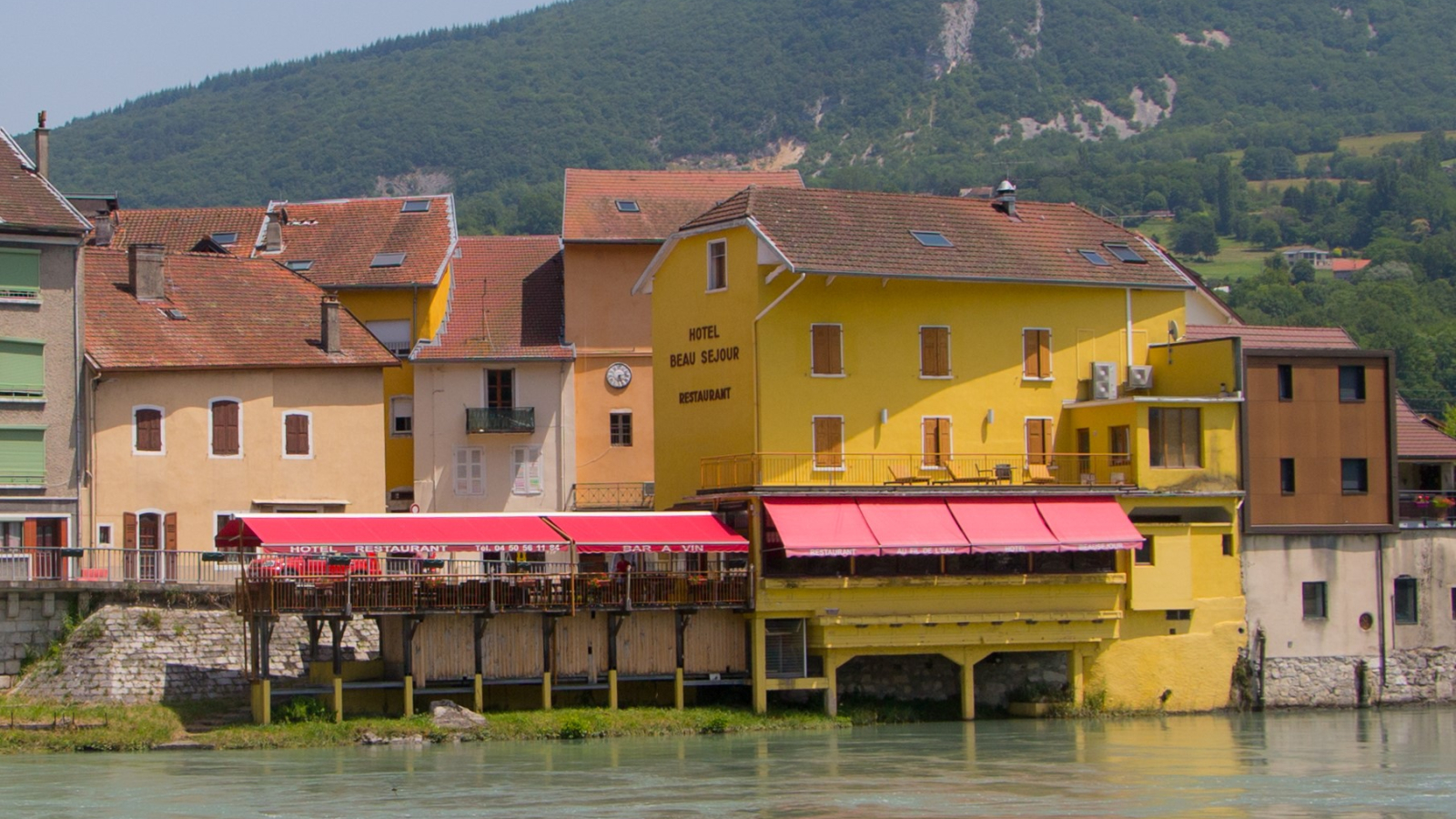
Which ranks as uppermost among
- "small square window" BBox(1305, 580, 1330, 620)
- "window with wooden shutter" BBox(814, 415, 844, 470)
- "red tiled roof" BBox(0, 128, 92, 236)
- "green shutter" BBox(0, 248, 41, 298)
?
"red tiled roof" BBox(0, 128, 92, 236)

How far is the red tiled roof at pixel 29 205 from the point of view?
47.8 meters

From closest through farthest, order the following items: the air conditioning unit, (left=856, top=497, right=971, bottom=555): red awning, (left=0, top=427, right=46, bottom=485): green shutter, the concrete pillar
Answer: (left=856, top=497, right=971, bottom=555): red awning < the concrete pillar < (left=0, top=427, right=46, bottom=485): green shutter < the air conditioning unit

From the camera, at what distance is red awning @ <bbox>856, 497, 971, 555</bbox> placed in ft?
147

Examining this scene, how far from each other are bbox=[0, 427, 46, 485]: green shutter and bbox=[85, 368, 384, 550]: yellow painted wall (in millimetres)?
1696

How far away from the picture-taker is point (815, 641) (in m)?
45.7

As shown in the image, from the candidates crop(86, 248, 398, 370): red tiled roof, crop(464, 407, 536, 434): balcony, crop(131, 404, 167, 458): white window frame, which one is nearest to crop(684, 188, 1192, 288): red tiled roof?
crop(86, 248, 398, 370): red tiled roof

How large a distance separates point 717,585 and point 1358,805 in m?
16.0

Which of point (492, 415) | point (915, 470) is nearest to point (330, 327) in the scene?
point (492, 415)

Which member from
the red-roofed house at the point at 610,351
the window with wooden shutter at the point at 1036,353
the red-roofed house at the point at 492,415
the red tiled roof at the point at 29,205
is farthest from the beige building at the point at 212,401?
the window with wooden shutter at the point at 1036,353

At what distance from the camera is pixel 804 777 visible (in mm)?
36344

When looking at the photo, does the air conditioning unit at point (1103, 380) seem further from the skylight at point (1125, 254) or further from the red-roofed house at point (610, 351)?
the red-roofed house at point (610, 351)

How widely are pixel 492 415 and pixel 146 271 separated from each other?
510 inches

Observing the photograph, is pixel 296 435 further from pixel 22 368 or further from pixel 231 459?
pixel 22 368

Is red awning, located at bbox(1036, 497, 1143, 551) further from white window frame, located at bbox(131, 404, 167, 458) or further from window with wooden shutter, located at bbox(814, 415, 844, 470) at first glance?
white window frame, located at bbox(131, 404, 167, 458)
